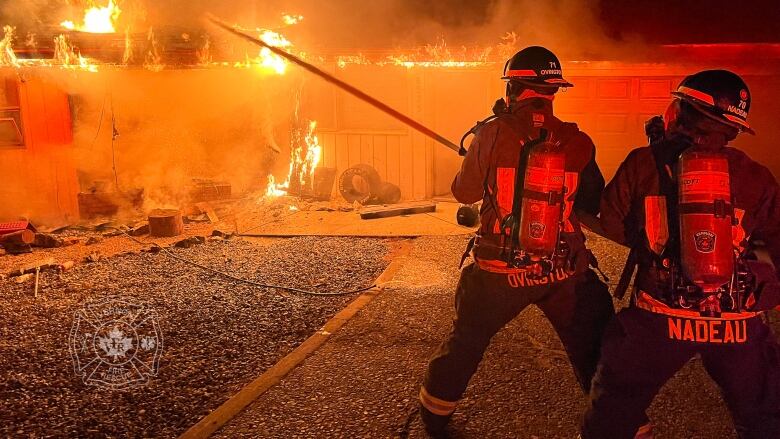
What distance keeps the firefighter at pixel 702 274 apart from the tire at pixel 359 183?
26.5 ft

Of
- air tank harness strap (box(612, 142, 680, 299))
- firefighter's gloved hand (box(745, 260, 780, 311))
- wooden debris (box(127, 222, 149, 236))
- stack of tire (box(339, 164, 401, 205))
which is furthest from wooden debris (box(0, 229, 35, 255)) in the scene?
firefighter's gloved hand (box(745, 260, 780, 311))

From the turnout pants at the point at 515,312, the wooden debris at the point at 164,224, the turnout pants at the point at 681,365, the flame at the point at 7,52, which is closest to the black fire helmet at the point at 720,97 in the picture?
the turnout pants at the point at 681,365

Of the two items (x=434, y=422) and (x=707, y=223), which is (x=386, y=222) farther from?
(x=707, y=223)

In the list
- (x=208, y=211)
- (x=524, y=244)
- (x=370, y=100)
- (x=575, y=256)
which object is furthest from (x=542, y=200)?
(x=208, y=211)

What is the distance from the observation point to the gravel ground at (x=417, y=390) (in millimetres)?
3234

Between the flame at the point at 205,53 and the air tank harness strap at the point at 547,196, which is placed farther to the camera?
the flame at the point at 205,53

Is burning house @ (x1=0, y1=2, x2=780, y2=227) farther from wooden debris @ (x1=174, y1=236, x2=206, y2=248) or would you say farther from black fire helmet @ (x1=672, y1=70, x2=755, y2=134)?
black fire helmet @ (x1=672, y1=70, x2=755, y2=134)

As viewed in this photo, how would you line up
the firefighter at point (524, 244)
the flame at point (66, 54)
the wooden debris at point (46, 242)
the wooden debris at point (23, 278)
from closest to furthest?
the firefighter at point (524, 244) → the wooden debris at point (23, 278) → the wooden debris at point (46, 242) → the flame at point (66, 54)

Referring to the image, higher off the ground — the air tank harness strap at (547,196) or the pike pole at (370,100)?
the pike pole at (370,100)

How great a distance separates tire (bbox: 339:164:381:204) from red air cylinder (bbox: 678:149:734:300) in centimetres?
823

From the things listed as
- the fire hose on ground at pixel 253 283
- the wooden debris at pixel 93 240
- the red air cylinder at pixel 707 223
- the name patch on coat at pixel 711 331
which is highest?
the red air cylinder at pixel 707 223

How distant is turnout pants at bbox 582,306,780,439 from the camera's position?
2191 millimetres

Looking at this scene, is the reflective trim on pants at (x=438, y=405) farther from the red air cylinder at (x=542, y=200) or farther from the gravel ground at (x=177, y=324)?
the gravel ground at (x=177, y=324)

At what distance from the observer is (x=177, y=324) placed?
5.07m
